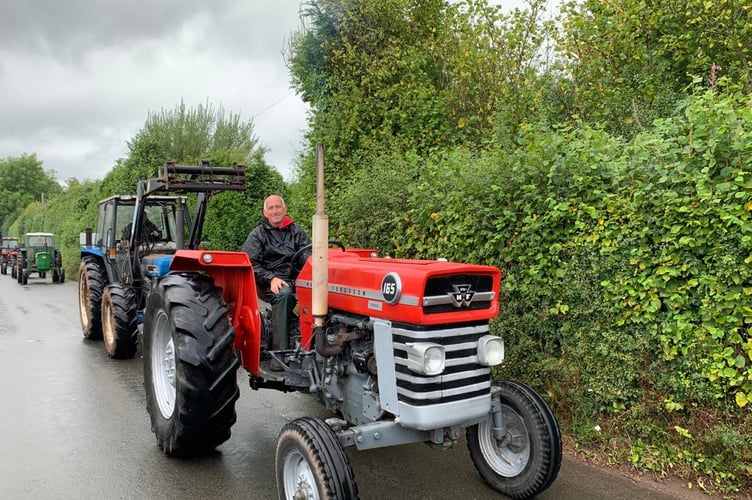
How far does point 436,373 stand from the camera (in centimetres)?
261

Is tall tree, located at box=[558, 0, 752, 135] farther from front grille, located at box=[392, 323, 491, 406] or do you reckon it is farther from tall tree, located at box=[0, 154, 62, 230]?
tall tree, located at box=[0, 154, 62, 230]

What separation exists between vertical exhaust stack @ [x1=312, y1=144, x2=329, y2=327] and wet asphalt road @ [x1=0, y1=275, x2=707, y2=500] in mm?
1255

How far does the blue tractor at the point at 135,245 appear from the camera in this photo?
6.11 meters

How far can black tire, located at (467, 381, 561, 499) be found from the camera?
2.96 meters

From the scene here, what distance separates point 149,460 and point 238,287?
130cm

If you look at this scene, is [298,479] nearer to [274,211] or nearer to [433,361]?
[433,361]

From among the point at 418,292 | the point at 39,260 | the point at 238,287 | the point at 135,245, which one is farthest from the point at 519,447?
the point at 39,260

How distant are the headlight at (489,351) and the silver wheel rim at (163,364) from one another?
2304mm

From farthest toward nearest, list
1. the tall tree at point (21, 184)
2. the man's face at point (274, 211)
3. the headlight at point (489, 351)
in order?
the tall tree at point (21, 184), the man's face at point (274, 211), the headlight at point (489, 351)

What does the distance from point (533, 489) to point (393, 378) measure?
1.08 m

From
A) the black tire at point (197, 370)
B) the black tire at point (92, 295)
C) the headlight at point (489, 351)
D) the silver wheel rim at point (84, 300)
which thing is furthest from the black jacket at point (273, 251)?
the silver wheel rim at point (84, 300)

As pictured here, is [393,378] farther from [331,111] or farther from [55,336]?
[55,336]

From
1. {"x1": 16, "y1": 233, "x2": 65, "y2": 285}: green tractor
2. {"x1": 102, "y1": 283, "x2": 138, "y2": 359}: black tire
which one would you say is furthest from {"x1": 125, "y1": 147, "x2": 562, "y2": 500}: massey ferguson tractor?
{"x1": 16, "y1": 233, "x2": 65, "y2": 285}: green tractor

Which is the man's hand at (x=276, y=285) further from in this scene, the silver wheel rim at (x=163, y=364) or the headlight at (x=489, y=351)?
the headlight at (x=489, y=351)
